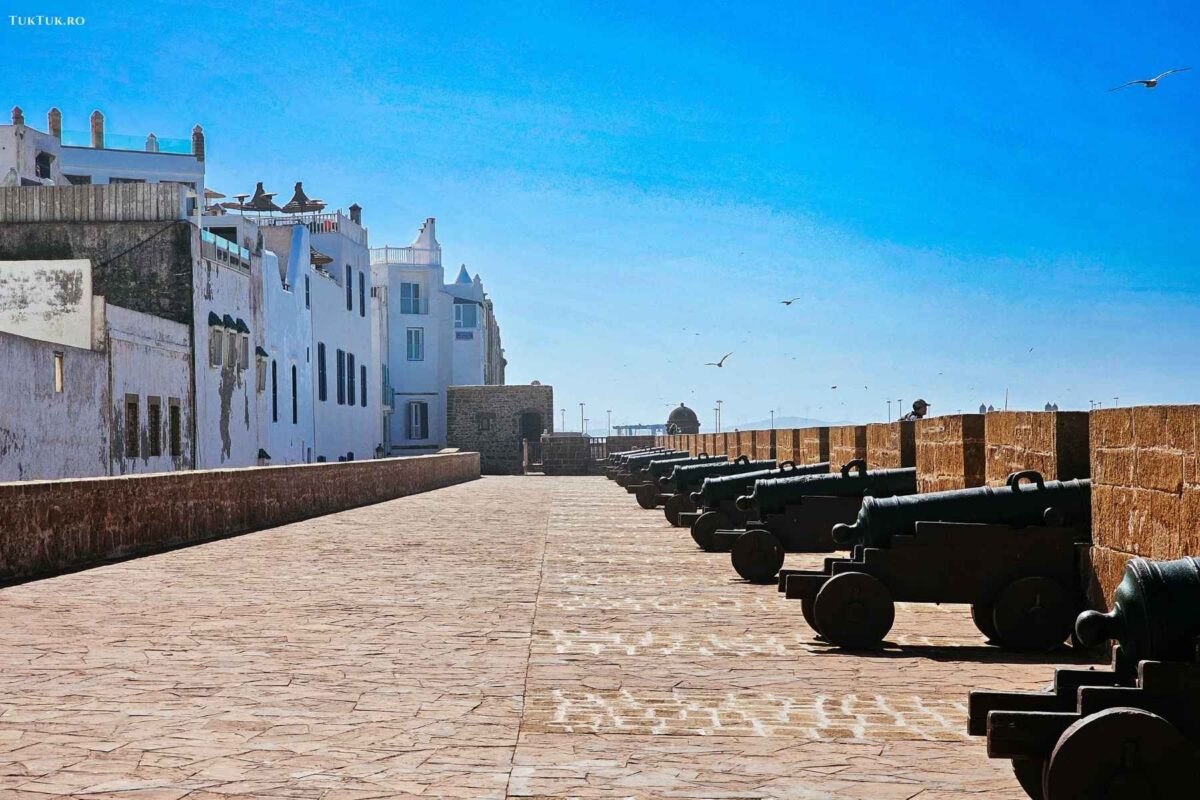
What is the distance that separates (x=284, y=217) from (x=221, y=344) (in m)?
20.3

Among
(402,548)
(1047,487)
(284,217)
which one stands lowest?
(402,548)

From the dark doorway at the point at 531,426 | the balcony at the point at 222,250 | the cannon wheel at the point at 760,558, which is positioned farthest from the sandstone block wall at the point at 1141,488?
the dark doorway at the point at 531,426

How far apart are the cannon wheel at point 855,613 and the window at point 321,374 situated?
3937 cm

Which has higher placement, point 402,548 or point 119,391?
point 119,391

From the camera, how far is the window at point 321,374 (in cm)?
4528

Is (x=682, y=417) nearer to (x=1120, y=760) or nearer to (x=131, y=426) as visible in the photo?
(x=131, y=426)

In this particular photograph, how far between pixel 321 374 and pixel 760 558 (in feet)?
119

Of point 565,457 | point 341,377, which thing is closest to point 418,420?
point 565,457

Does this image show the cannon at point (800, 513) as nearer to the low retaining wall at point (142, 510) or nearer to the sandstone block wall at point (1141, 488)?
the sandstone block wall at point (1141, 488)

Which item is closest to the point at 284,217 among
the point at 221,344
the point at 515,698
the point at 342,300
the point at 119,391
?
the point at 342,300

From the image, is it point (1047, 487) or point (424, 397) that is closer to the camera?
point (1047, 487)

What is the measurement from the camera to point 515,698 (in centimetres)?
573

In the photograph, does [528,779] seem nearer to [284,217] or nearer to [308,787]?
[308,787]

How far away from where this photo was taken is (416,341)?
64.1 m
